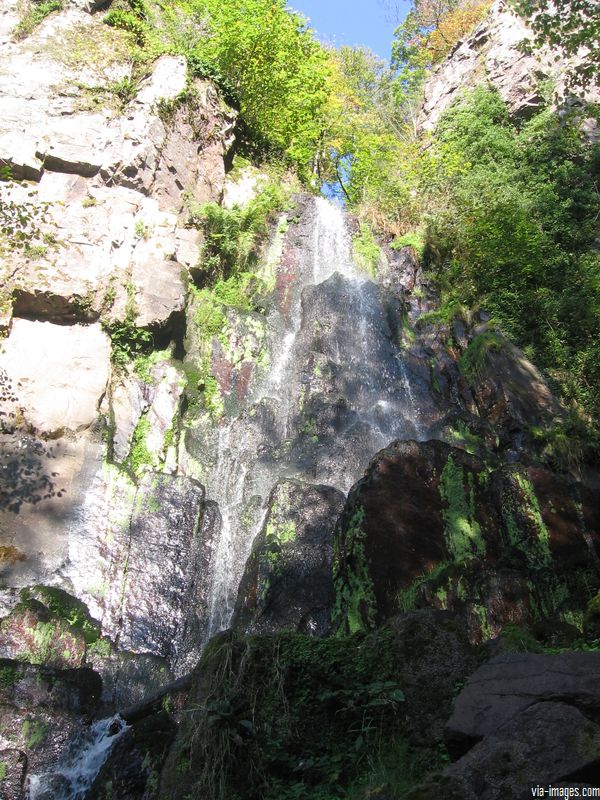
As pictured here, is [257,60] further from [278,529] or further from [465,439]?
[278,529]

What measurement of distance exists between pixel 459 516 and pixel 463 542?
34cm

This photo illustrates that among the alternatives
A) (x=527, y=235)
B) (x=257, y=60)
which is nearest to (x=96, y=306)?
(x=257, y=60)

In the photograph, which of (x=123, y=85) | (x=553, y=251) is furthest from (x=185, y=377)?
(x=553, y=251)

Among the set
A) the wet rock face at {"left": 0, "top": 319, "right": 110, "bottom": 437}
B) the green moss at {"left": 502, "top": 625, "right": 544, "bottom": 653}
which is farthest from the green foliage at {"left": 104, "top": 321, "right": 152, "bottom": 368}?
the green moss at {"left": 502, "top": 625, "right": 544, "bottom": 653}

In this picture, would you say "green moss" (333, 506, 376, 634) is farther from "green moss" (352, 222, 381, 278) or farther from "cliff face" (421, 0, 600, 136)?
"cliff face" (421, 0, 600, 136)

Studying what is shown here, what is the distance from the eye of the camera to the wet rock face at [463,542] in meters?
6.98

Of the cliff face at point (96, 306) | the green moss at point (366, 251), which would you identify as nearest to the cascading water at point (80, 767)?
the cliff face at point (96, 306)

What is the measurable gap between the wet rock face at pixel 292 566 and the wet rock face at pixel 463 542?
0.60 m

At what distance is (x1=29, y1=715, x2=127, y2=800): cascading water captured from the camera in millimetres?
6275

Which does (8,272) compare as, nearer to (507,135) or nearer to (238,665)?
(238,665)

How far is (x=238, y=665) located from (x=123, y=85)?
47.2 ft

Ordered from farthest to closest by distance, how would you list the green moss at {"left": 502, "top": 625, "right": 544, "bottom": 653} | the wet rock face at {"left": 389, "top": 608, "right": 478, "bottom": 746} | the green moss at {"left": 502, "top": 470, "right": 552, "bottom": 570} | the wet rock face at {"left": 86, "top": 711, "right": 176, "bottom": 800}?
1. the green moss at {"left": 502, "top": 470, "right": 552, "bottom": 570}
2. the wet rock face at {"left": 86, "top": 711, "right": 176, "bottom": 800}
3. the green moss at {"left": 502, "top": 625, "right": 544, "bottom": 653}
4. the wet rock face at {"left": 389, "top": 608, "right": 478, "bottom": 746}

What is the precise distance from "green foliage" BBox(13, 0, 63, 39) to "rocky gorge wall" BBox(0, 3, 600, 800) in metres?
0.23

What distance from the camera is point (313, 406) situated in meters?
12.1
